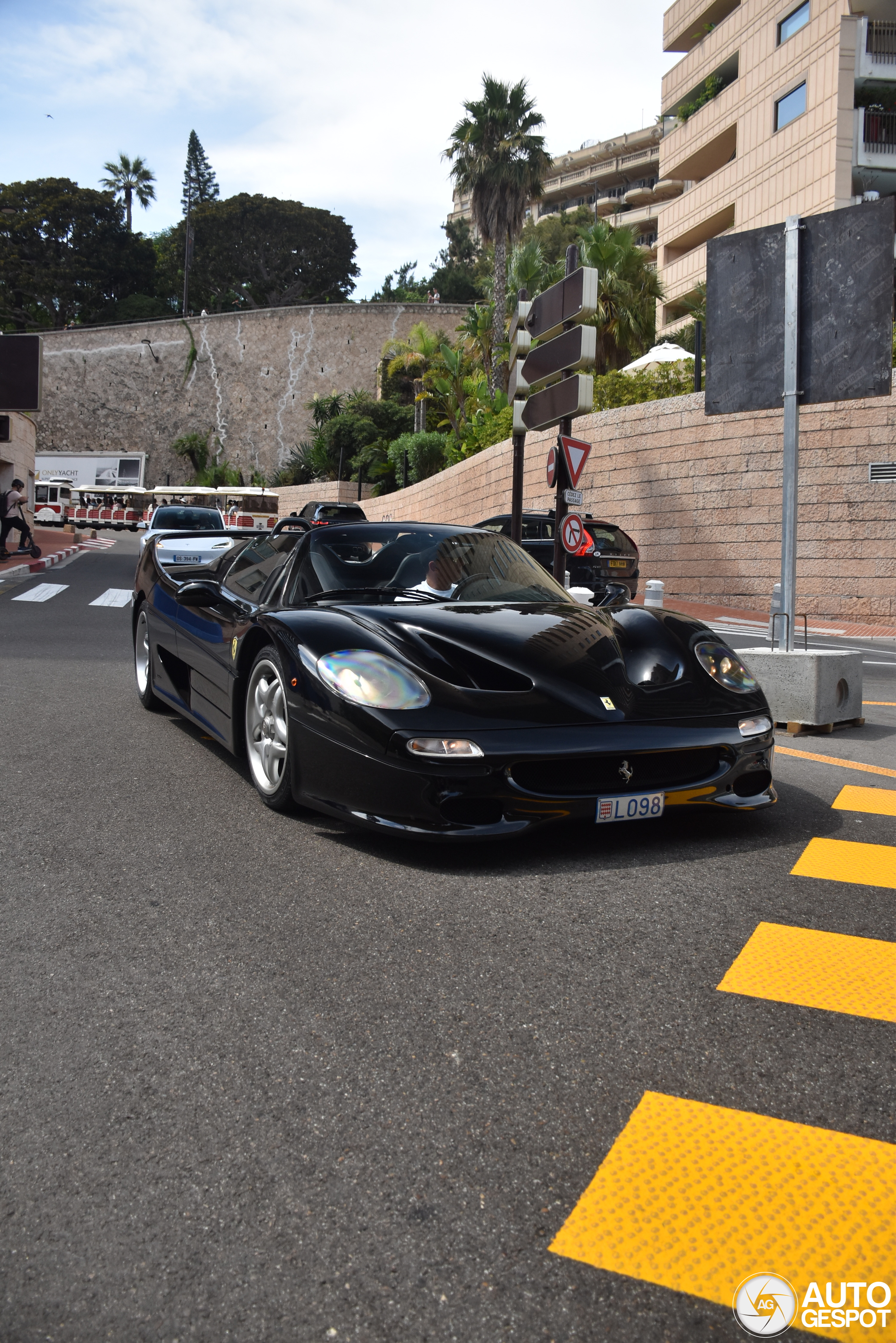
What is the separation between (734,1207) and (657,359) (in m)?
24.7

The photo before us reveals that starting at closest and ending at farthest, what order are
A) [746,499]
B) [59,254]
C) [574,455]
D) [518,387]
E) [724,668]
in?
[724,668], [574,455], [518,387], [746,499], [59,254]

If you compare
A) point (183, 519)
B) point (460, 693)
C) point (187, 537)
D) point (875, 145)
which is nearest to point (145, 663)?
point (187, 537)

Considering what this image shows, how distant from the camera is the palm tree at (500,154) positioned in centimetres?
3641

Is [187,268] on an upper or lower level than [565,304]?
upper

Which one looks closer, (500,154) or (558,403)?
(558,403)

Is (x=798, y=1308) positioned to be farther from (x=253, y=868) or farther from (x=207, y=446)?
(x=207, y=446)

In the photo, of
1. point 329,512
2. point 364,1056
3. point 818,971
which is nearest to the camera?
point 364,1056

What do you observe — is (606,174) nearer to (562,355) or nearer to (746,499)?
(746,499)

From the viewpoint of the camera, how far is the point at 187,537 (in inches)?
323

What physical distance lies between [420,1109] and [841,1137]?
0.74 m

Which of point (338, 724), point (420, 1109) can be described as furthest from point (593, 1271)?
point (338, 724)

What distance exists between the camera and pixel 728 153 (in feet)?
116

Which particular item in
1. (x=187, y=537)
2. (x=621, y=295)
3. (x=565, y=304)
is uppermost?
(x=621, y=295)

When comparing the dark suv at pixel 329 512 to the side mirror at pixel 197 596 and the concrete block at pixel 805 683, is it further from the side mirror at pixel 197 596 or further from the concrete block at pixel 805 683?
the side mirror at pixel 197 596
